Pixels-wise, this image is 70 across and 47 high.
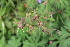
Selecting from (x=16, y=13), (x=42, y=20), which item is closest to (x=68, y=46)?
(x=42, y=20)

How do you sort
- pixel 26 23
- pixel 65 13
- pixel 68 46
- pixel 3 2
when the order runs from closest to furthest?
pixel 68 46 < pixel 26 23 < pixel 65 13 < pixel 3 2

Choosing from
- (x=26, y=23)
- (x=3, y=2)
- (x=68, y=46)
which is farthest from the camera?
(x=3, y=2)

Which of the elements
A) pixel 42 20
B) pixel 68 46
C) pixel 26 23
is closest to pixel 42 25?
pixel 42 20

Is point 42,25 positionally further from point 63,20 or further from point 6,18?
point 6,18

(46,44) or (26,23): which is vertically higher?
(26,23)

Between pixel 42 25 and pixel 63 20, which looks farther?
pixel 63 20

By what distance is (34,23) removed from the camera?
1.89 meters

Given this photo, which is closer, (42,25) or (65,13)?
(42,25)

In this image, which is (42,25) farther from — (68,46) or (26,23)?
(68,46)

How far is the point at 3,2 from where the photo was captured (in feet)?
7.50

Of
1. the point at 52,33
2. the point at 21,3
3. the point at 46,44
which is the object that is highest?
the point at 21,3

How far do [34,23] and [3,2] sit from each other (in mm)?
712

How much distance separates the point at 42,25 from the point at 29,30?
18 cm

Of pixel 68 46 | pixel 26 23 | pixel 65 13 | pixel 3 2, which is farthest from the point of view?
pixel 3 2
